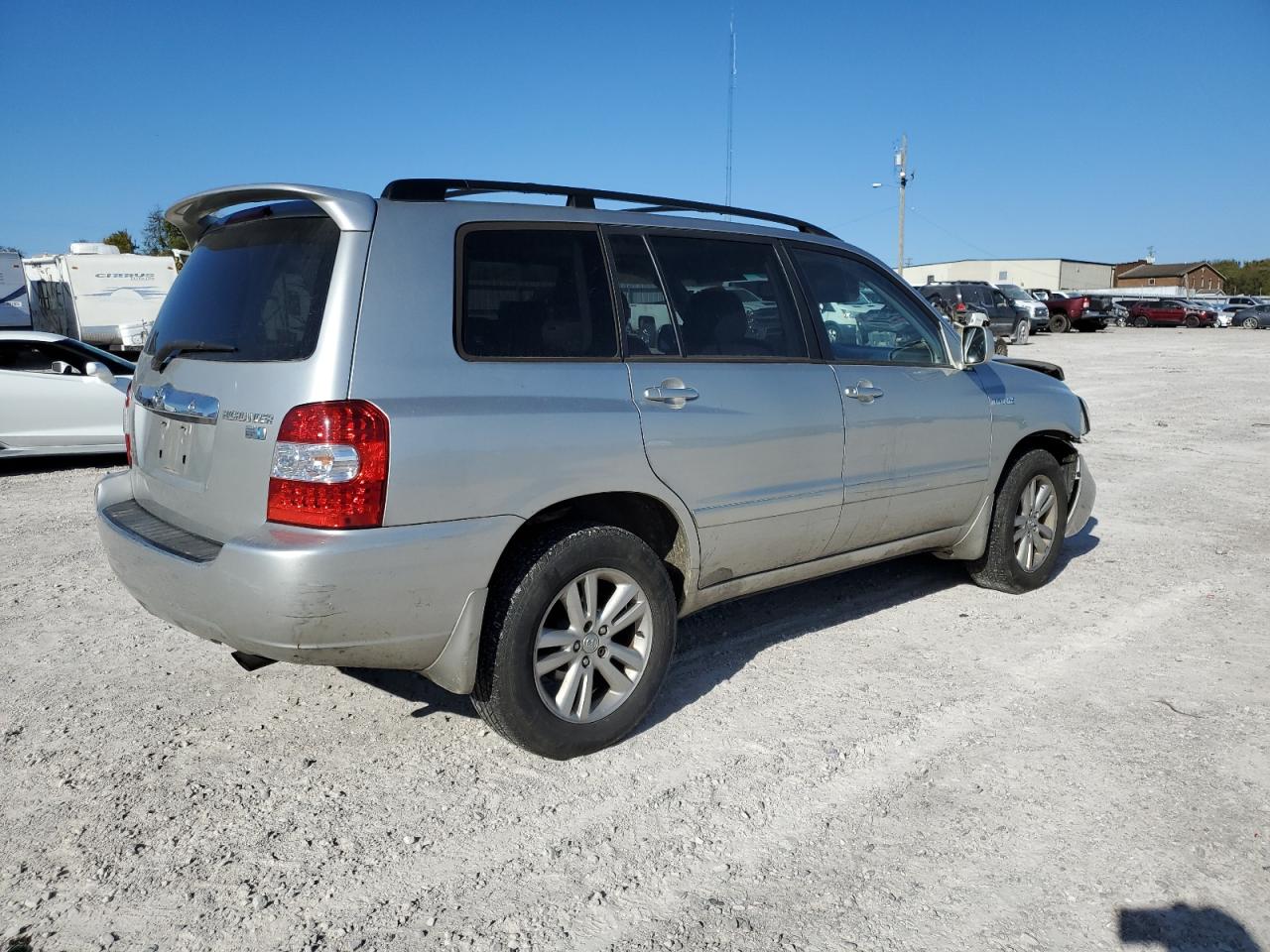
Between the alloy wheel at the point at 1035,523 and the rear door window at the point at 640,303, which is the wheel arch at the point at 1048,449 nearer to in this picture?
the alloy wheel at the point at 1035,523

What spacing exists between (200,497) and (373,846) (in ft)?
3.98

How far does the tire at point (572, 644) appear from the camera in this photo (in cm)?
319

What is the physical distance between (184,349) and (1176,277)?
127307mm

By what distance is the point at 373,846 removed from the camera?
2893mm

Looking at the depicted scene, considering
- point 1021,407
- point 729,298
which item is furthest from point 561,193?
point 1021,407

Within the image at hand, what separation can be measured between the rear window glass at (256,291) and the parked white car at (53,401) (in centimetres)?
634

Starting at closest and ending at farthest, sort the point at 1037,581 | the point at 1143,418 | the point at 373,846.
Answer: the point at 373,846 < the point at 1037,581 < the point at 1143,418

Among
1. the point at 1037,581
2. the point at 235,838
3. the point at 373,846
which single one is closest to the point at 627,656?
the point at 373,846

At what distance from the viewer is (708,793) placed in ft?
10.5

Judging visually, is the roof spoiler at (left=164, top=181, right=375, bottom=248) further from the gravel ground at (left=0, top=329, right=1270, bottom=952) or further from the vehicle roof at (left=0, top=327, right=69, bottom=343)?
the vehicle roof at (left=0, top=327, right=69, bottom=343)

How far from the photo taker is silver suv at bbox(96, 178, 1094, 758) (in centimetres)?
289

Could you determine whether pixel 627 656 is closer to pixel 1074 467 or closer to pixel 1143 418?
pixel 1074 467

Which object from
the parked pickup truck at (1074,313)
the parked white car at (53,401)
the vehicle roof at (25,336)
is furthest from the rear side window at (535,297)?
the parked pickup truck at (1074,313)

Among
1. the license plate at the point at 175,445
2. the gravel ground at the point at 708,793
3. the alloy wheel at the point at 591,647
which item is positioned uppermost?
the license plate at the point at 175,445
